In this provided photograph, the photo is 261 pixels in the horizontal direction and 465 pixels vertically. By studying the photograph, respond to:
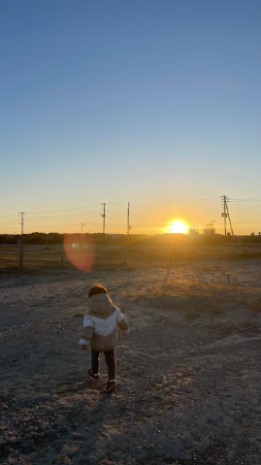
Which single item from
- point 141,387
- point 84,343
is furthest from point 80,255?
point 84,343

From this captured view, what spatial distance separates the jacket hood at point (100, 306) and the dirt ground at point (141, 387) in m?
1.05

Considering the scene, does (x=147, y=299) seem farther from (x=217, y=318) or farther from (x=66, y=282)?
(x=66, y=282)

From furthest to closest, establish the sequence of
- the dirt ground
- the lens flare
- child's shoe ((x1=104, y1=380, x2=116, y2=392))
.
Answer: the lens flare < child's shoe ((x1=104, y1=380, x2=116, y2=392)) < the dirt ground

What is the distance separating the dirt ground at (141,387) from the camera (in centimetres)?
466

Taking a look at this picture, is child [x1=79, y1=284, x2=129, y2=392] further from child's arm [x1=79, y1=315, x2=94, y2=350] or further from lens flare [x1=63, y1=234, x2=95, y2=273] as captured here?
lens flare [x1=63, y1=234, x2=95, y2=273]

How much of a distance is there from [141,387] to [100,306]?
1.32m

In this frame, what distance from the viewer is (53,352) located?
27.3 ft

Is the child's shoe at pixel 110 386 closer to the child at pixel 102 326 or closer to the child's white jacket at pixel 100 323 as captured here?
the child at pixel 102 326

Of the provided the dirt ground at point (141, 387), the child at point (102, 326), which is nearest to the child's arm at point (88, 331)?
the child at point (102, 326)

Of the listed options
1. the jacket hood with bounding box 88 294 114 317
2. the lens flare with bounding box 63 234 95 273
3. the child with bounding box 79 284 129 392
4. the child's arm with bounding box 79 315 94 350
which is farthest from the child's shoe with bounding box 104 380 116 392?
the lens flare with bounding box 63 234 95 273

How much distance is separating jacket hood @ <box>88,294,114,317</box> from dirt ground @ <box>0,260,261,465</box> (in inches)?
41.5

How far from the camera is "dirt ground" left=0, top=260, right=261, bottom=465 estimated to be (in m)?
4.66

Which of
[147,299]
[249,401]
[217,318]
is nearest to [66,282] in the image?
[147,299]

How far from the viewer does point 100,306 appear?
6.29m
